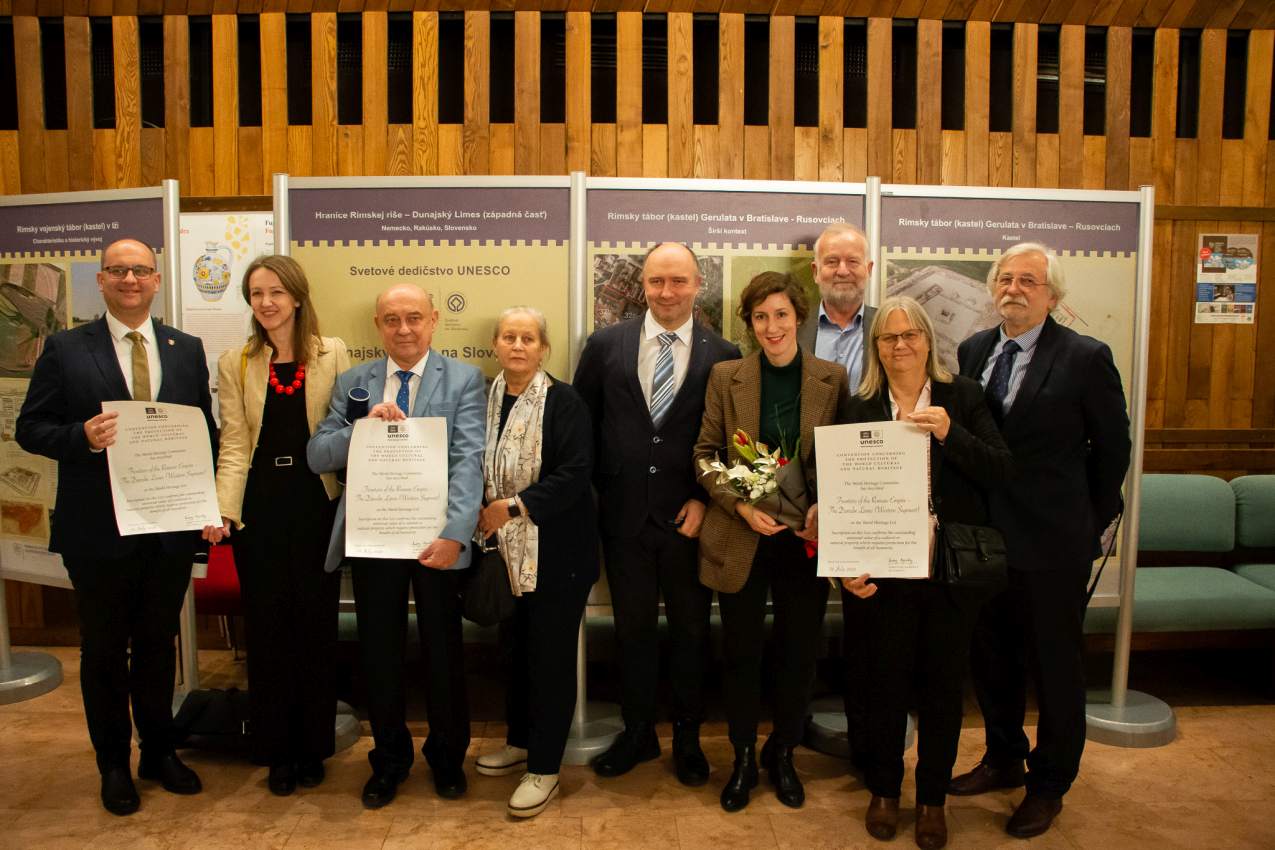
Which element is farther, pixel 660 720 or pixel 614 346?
pixel 660 720

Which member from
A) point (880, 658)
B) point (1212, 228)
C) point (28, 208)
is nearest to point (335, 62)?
point (28, 208)

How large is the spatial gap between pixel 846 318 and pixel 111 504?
8.46 feet

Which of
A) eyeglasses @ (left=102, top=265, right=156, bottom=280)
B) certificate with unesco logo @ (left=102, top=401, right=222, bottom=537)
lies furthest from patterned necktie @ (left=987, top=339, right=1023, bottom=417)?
eyeglasses @ (left=102, top=265, right=156, bottom=280)

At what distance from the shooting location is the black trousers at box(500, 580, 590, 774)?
9.38 feet

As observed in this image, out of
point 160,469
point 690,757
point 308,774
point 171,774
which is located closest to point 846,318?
point 690,757

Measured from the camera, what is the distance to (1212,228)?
4.66 m

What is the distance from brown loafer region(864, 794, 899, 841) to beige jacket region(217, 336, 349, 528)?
80.8 inches

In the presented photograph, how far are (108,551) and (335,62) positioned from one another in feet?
9.89

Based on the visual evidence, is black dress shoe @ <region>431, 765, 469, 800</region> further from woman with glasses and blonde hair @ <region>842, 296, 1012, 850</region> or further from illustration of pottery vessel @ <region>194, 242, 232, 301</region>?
illustration of pottery vessel @ <region>194, 242, 232, 301</region>

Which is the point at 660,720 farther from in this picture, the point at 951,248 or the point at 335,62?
the point at 335,62

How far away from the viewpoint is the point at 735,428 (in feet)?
9.08

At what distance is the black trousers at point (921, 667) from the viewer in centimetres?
255

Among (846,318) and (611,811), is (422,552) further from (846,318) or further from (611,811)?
(846,318)

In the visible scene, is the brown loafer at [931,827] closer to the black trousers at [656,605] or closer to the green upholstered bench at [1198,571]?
the black trousers at [656,605]
